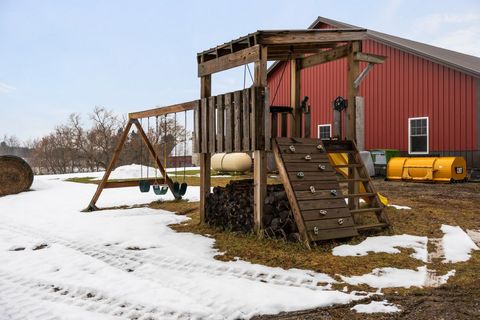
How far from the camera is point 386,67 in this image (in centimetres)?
1917

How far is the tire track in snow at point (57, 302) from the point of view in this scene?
144 inches

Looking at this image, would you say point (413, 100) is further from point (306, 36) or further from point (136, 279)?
point (136, 279)

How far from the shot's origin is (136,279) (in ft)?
15.2

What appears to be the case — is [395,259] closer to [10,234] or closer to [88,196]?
[10,234]

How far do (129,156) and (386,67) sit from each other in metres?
24.9

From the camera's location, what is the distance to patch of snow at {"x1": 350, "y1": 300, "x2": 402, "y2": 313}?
3.62 meters

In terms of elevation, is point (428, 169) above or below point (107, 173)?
below

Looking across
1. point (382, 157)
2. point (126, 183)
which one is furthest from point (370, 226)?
point (382, 157)

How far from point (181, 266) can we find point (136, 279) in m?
0.67

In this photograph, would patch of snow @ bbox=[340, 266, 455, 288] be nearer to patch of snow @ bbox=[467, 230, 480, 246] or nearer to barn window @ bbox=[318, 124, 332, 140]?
patch of snow @ bbox=[467, 230, 480, 246]

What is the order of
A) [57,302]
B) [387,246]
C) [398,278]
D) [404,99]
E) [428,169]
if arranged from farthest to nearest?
[404,99]
[428,169]
[387,246]
[398,278]
[57,302]

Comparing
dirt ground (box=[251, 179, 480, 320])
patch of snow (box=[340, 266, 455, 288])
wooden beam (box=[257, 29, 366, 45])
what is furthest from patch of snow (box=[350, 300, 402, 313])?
wooden beam (box=[257, 29, 366, 45])

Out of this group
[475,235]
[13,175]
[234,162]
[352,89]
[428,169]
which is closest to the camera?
[475,235]

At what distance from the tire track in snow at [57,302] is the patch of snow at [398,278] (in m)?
2.06
